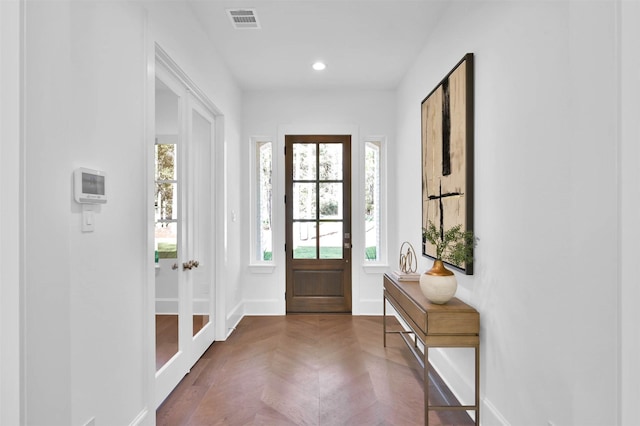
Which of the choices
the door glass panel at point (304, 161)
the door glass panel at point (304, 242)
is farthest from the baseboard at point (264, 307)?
the door glass panel at point (304, 161)

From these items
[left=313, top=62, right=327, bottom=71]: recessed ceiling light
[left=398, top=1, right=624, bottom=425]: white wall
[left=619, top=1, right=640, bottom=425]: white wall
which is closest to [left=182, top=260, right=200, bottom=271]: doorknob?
[left=398, top=1, right=624, bottom=425]: white wall

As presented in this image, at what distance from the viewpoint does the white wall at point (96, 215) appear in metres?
1.04

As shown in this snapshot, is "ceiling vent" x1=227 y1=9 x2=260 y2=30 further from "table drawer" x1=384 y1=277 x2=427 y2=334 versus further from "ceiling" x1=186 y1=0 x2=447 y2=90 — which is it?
"table drawer" x1=384 y1=277 x2=427 y2=334

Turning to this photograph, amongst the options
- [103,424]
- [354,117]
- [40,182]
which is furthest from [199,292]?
[354,117]

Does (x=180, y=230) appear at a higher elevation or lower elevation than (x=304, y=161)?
lower

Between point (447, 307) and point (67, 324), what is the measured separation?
1.85 m

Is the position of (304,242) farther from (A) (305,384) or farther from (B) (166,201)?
(B) (166,201)

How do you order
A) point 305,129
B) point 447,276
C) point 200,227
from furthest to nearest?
point 305,129 < point 200,227 < point 447,276

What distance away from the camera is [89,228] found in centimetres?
152

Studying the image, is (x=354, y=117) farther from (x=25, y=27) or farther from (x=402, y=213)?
(x=25, y=27)

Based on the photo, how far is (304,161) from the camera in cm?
455

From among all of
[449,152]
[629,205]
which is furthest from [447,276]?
[629,205]

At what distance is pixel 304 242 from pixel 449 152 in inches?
96.5

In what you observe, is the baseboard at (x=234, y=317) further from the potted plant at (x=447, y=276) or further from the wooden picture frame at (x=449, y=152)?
the potted plant at (x=447, y=276)
